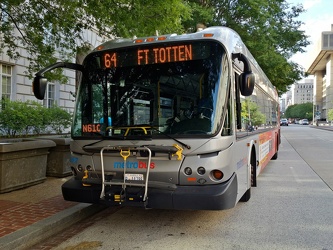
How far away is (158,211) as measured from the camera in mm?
6191

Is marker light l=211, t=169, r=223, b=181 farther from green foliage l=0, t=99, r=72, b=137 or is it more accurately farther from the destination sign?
green foliage l=0, t=99, r=72, b=137

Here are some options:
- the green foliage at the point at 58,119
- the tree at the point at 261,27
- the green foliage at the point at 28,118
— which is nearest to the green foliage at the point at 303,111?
the tree at the point at 261,27

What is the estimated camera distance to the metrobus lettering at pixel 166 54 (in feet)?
16.5

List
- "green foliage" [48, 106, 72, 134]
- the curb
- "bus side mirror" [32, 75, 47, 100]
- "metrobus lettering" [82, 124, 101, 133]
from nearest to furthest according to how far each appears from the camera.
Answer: the curb < "bus side mirror" [32, 75, 47, 100] < "metrobus lettering" [82, 124, 101, 133] < "green foliage" [48, 106, 72, 134]

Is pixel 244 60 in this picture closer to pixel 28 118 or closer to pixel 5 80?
pixel 28 118

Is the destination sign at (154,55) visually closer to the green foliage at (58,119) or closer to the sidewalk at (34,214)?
the sidewalk at (34,214)

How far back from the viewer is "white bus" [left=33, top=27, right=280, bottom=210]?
15.3 ft

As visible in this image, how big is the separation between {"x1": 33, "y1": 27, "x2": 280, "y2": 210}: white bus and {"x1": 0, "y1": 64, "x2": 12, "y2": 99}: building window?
1158 centimetres

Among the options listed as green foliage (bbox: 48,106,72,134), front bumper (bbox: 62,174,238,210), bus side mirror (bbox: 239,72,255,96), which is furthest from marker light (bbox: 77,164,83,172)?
green foliage (bbox: 48,106,72,134)

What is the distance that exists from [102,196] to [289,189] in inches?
210

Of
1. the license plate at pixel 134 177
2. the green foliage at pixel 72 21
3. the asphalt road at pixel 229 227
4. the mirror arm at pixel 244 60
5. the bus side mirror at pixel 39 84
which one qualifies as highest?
the green foliage at pixel 72 21

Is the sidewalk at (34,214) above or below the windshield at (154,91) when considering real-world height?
below

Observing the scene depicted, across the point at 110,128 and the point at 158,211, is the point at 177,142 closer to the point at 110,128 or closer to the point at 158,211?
the point at 110,128

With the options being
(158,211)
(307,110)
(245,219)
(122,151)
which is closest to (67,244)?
(122,151)
